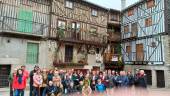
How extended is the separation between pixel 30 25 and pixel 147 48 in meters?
12.1

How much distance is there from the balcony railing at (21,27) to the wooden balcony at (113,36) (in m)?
8.85

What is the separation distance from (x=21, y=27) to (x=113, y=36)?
12.2 m

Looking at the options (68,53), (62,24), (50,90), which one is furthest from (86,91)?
(62,24)

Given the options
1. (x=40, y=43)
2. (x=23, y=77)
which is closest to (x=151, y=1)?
(x=40, y=43)

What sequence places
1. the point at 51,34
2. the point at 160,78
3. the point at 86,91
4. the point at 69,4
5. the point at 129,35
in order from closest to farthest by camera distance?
the point at 86,91 → the point at 51,34 → the point at 160,78 → the point at 69,4 → the point at 129,35

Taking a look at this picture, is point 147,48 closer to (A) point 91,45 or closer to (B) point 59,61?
(A) point 91,45

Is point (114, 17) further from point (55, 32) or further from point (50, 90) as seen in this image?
point (50, 90)

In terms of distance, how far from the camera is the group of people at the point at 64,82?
30.8 ft

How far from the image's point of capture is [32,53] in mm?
16812

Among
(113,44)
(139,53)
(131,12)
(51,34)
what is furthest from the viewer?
(113,44)

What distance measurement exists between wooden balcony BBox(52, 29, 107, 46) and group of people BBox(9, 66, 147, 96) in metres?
7.04

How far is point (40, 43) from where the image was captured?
56.8 feet

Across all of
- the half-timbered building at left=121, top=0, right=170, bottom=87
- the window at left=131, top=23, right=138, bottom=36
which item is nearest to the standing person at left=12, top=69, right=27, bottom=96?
the half-timbered building at left=121, top=0, right=170, bottom=87

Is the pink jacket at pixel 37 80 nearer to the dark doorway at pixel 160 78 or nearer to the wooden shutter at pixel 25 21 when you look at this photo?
the wooden shutter at pixel 25 21
